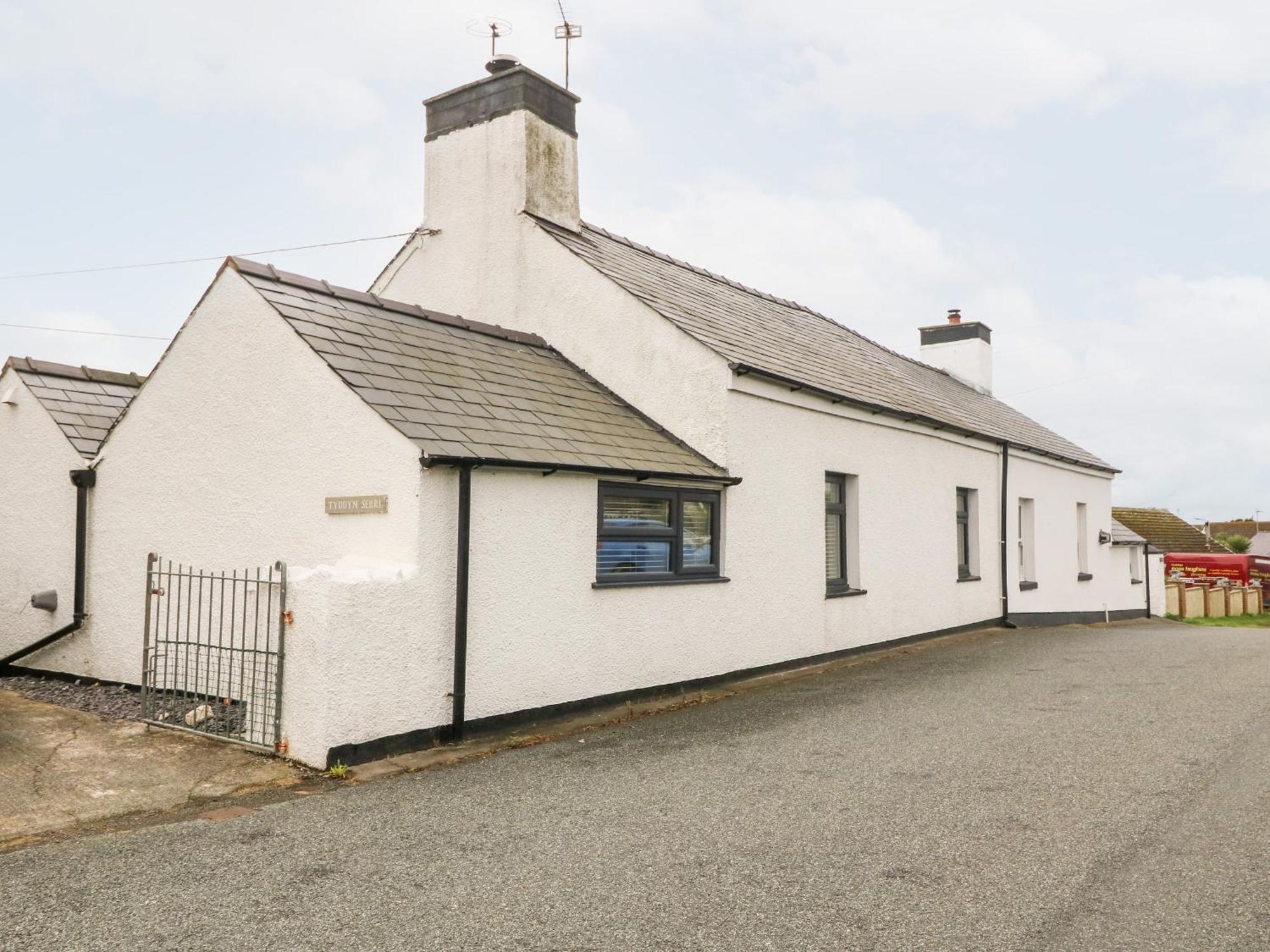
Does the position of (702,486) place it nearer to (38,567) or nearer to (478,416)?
(478,416)

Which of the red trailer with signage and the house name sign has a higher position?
the house name sign

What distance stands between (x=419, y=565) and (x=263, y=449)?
7.05 ft

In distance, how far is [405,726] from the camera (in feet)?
23.4

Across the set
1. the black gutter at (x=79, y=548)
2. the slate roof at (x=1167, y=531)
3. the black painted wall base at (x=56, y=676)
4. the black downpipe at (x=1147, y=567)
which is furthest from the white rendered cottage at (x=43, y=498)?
the slate roof at (x=1167, y=531)

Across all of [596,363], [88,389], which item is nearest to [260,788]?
[596,363]

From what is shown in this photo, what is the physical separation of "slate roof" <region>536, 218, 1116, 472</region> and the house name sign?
4425 millimetres

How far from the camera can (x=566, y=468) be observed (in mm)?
8312

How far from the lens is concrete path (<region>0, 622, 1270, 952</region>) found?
13.1ft

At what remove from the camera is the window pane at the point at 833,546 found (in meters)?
12.7

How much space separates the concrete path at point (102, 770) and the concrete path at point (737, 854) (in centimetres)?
66

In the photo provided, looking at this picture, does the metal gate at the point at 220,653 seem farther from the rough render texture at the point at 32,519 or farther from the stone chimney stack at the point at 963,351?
the stone chimney stack at the point at 963,351

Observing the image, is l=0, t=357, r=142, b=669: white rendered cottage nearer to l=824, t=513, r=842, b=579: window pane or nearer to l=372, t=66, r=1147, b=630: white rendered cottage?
l=372, t=66, r=1147, b=630: white rendered cottage

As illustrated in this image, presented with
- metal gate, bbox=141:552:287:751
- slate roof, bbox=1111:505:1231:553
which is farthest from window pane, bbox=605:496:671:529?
slate roof, bbox=1111:505:1231:553

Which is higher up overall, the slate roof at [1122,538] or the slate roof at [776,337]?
the slate roof at [776,337]
